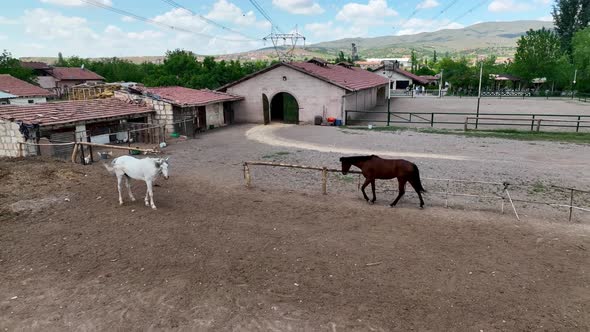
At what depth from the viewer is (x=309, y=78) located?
2862 cm

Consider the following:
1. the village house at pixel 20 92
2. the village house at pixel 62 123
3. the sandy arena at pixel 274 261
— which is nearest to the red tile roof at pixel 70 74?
the village house at pixel 20 92

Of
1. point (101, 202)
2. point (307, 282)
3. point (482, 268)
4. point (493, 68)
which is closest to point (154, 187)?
point (101, 202)

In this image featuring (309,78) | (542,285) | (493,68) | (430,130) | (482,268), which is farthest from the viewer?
(493,68)

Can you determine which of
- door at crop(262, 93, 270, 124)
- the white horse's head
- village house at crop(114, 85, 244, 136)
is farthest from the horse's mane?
door at crop(262, 93, 270, 124)

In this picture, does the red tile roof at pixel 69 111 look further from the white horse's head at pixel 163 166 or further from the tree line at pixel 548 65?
the tree line at pixel 548 65

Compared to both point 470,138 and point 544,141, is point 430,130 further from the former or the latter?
point 544,141

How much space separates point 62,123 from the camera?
58.6 ft

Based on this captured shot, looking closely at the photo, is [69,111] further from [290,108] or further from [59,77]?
[59,77]

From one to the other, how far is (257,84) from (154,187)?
62.2 ft

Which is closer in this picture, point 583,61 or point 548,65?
point 583,61

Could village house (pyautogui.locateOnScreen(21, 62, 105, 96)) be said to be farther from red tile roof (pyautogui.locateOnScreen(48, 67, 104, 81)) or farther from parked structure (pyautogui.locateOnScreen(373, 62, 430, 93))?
parked structure (pyautogui.locateOnScreen(373, 62, 430, 93))

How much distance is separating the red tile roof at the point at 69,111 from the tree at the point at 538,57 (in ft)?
214

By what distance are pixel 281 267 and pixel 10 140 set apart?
1627cm

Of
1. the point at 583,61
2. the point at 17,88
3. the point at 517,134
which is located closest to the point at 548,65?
the point at 583,61
